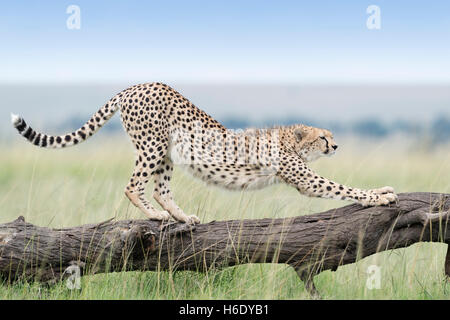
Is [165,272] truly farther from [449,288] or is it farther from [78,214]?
[449,288]

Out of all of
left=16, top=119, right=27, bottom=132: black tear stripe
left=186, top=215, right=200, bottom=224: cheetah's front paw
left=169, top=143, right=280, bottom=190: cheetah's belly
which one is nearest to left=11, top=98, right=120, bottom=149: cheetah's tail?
left=16, top=119, right=27, bottom=132: black tear stripe

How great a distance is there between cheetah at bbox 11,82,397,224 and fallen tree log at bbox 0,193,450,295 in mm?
201

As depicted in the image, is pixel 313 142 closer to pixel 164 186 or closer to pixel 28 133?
pixel 164 186

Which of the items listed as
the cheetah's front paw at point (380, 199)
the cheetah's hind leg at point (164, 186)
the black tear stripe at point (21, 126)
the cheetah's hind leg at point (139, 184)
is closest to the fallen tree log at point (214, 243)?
the cheetah's front paw at point (380, 199)

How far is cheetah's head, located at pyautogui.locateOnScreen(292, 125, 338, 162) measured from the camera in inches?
221

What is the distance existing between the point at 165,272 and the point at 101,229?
25.5 inches

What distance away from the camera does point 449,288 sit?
5.41 meters

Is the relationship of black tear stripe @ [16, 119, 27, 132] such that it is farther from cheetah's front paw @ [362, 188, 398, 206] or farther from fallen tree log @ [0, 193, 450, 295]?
cheetah's front paw @ [362, 188, 398, 206]

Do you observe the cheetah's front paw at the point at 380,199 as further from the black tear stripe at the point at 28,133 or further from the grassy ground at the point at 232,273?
the black tear stripe at the point at 28,133

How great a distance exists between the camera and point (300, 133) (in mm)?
5641

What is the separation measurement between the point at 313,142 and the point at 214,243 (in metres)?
1.34

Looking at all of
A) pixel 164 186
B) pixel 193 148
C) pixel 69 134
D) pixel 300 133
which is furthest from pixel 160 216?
pixel 300 133
